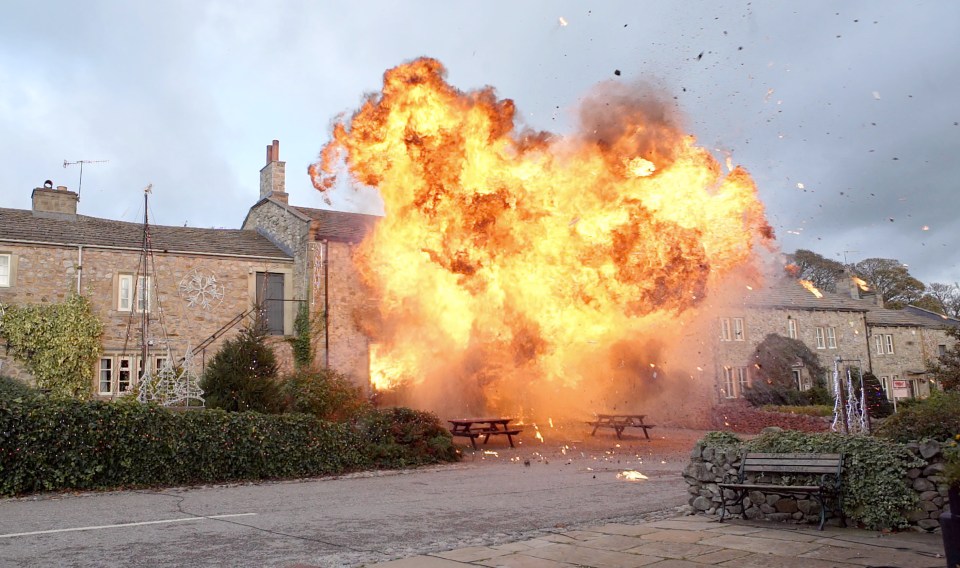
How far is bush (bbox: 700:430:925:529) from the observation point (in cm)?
780

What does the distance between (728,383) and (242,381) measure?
78.3 ft

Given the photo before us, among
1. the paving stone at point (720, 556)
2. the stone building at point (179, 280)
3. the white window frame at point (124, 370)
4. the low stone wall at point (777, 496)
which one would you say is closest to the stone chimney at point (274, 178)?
the stone building at point (179, 280)

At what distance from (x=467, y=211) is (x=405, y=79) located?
3.42m

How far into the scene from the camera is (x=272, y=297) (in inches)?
1010

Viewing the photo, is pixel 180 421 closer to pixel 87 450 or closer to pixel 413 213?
pixel 87 450

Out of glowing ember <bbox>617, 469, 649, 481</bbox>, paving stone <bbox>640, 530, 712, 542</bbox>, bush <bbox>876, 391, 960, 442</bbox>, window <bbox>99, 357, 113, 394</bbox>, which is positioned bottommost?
glowing ember <bbox>617, 469, 649, 481</bbox>

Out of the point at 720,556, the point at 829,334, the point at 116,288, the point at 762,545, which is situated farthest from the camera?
the point at 829,334

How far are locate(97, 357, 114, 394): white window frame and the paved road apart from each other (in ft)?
38.6

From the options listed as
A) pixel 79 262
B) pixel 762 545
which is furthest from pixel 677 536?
pixel 79 262

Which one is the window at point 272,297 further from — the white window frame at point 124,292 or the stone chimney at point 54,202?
the stone chimney at point 54,202

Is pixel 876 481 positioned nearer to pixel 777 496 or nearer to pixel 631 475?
pixel 777 496

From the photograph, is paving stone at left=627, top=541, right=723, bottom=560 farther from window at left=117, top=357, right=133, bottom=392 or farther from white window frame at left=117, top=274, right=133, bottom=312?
white window frame at left=117, top=274, right=133, bottom=312

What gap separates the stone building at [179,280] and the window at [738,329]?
1779cm

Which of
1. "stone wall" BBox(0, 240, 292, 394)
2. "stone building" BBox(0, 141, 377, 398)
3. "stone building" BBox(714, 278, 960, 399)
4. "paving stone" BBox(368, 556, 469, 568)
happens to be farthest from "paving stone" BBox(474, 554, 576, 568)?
"stone building" BBox(714, 278, 960, 399)
